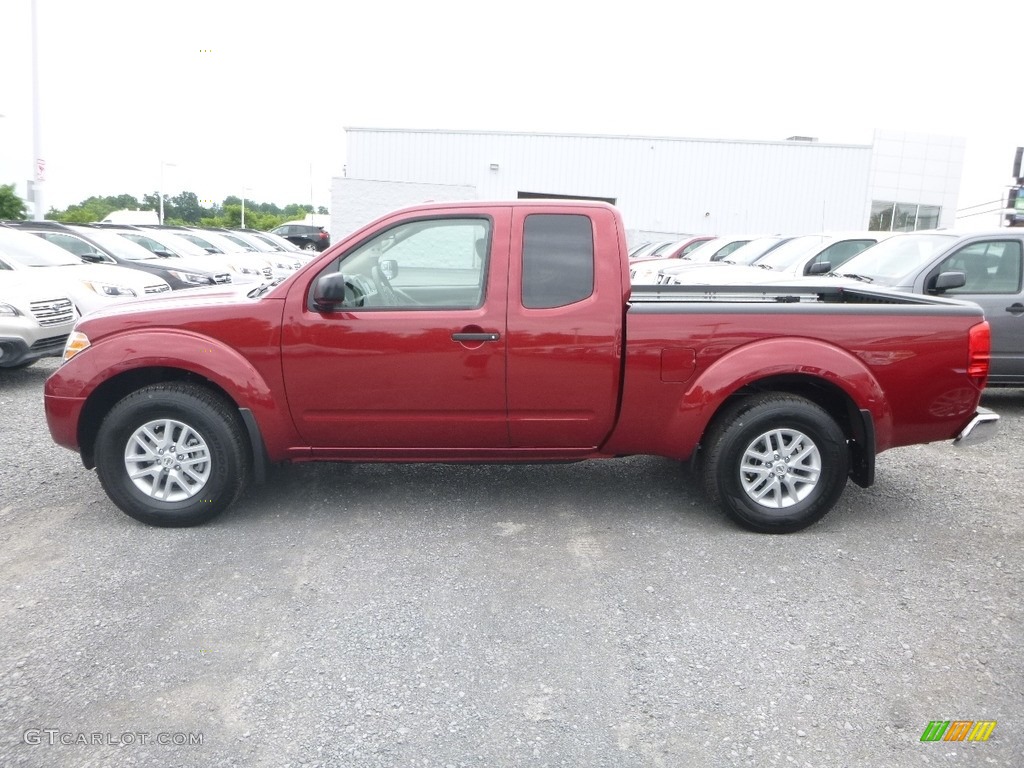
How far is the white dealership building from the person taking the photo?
3203 cm

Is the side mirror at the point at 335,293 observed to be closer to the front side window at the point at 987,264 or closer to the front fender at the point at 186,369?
the front fender at the point at 186,369

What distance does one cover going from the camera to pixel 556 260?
4.96m

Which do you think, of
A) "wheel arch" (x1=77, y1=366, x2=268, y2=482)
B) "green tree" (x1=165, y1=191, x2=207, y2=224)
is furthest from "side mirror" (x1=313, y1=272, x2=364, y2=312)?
"green tree" (x1=165, y1=191, x2=207, y2=224)

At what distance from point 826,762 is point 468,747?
1236mm

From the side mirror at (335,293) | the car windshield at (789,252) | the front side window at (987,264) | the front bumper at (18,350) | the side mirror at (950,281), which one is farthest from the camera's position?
the car windshield at (789,252)

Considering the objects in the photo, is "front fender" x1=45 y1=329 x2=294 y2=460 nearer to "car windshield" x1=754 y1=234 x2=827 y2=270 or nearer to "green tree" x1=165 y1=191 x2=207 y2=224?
"car windshield" x1=754 y1=234 x2=827 y2=270

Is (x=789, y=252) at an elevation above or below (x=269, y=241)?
above

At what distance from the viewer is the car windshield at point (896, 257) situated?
8.55 metres

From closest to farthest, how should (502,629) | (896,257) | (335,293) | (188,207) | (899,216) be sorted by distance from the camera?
(502,629)
(335,293)
(896,257)
(899,216)
(188,207)

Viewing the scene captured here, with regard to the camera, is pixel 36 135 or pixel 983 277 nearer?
pixel 983 277

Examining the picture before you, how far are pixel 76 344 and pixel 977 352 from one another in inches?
206

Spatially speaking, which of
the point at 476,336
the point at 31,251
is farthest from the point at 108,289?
the point at 476,336

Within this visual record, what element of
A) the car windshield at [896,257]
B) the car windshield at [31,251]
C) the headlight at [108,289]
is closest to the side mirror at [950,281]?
the car windshield at [896,257]

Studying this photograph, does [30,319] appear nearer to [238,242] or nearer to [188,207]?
[238,242]
